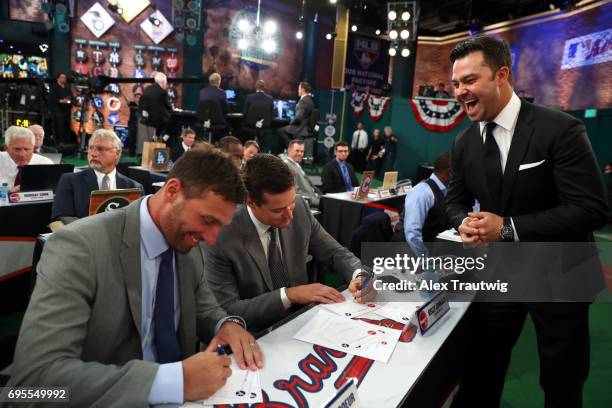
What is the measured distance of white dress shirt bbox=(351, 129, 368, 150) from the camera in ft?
41.6

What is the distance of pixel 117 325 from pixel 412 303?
1.16 metres

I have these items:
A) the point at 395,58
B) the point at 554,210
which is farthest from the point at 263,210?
the point at 395,58

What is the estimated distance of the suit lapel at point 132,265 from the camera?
115cm

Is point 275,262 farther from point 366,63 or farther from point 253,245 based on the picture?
point 366,63

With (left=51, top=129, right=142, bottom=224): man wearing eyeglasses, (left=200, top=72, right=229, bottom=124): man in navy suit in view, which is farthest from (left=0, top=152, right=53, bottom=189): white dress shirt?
(left=200, top=72, right=229, bottom=124): man in navy suit

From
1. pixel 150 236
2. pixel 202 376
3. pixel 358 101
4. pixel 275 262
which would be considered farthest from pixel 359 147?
pixel 202 376

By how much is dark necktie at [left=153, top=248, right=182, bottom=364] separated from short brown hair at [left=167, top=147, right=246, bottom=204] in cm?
23

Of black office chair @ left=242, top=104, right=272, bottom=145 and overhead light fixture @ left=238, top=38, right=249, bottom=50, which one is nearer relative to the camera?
black office chair @ left=242, top=104, right=272, bottom=145

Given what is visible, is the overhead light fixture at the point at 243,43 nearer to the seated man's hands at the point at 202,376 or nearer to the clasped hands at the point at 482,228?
the clasped hands at the point at 482,228

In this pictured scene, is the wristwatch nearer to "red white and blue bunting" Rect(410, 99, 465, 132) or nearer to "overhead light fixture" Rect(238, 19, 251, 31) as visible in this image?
"red white and blue bunting" Rect(410, 99, 465, 132)

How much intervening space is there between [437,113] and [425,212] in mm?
8533

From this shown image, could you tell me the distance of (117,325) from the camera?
3.76 feet

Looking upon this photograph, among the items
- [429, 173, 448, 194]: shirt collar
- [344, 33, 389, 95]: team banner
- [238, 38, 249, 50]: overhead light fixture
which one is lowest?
[429, 173, 448, 194]: shirt collar

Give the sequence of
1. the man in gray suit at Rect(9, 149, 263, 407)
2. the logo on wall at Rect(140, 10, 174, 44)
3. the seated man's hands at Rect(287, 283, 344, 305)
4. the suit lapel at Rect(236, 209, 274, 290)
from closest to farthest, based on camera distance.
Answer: the man in gray suit at Rect(9, 149, 263, 407) < the seated man's hands at Rect(287, 283, 344, 305) < the suit lapel at Rect(236, 209, 274, 290) < the logo on wall at Rect(140, 10, 174, 44)
